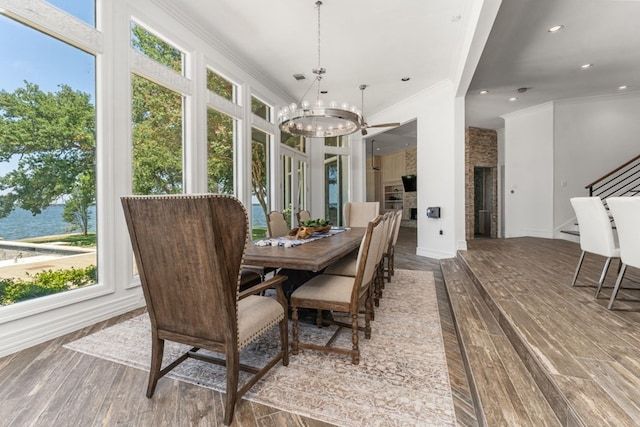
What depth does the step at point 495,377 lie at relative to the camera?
4.51 ft

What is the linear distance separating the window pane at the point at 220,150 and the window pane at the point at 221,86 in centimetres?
31

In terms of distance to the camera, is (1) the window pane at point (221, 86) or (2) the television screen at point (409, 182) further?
(2) the television screen at point (409, 182)

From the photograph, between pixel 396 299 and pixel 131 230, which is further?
pixel 396 299

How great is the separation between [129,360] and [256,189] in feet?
11.7

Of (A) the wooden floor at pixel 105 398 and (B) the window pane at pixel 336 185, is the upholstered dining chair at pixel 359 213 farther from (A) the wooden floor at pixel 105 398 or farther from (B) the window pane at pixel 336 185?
(A) the wooden floor at pixel 105 398

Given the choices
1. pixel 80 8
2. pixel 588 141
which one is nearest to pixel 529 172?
pixel 588 141

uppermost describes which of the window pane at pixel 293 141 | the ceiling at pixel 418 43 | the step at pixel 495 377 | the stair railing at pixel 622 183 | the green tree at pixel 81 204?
the ceiling at pixel 418 43

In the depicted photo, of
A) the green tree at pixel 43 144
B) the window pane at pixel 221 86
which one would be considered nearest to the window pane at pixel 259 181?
the window pane at pixel 221 86

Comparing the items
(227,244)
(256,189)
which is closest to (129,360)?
(227,244)

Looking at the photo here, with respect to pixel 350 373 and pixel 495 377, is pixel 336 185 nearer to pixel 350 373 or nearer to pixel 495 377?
pixel 350 373

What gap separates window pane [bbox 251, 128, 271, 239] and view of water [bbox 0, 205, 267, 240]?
2.66 meters

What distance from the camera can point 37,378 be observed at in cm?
184

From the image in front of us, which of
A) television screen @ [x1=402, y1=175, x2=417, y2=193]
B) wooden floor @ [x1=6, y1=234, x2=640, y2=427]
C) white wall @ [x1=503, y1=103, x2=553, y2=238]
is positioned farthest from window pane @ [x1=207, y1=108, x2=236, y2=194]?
television screen @ [x1=402, y1=175, x2=417, y2=193]

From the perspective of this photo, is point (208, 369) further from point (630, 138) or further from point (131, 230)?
point (630, 138)
